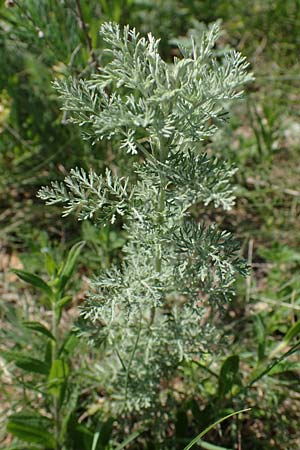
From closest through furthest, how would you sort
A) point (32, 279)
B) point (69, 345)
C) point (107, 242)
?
point (32, 279) → point (69, 345) → point (107, 242)

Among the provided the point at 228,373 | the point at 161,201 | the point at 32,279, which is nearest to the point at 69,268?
the point at 32,279

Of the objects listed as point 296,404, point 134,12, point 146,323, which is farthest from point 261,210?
point 134,12

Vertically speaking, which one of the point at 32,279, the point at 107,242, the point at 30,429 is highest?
the point at 107,242

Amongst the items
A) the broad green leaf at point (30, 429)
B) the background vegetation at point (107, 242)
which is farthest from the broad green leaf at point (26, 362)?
the broad green leaf at point (30, 429)

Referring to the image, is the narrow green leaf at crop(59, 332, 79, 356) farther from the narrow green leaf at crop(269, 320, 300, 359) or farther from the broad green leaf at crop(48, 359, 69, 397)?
the narrow green leaf at crop(269, 320, 300, 359)

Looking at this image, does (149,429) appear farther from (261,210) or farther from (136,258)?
(261,210)

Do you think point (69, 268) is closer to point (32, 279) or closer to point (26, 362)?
point (32, 279)

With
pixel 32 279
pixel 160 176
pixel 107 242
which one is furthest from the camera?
pixel 107 242
